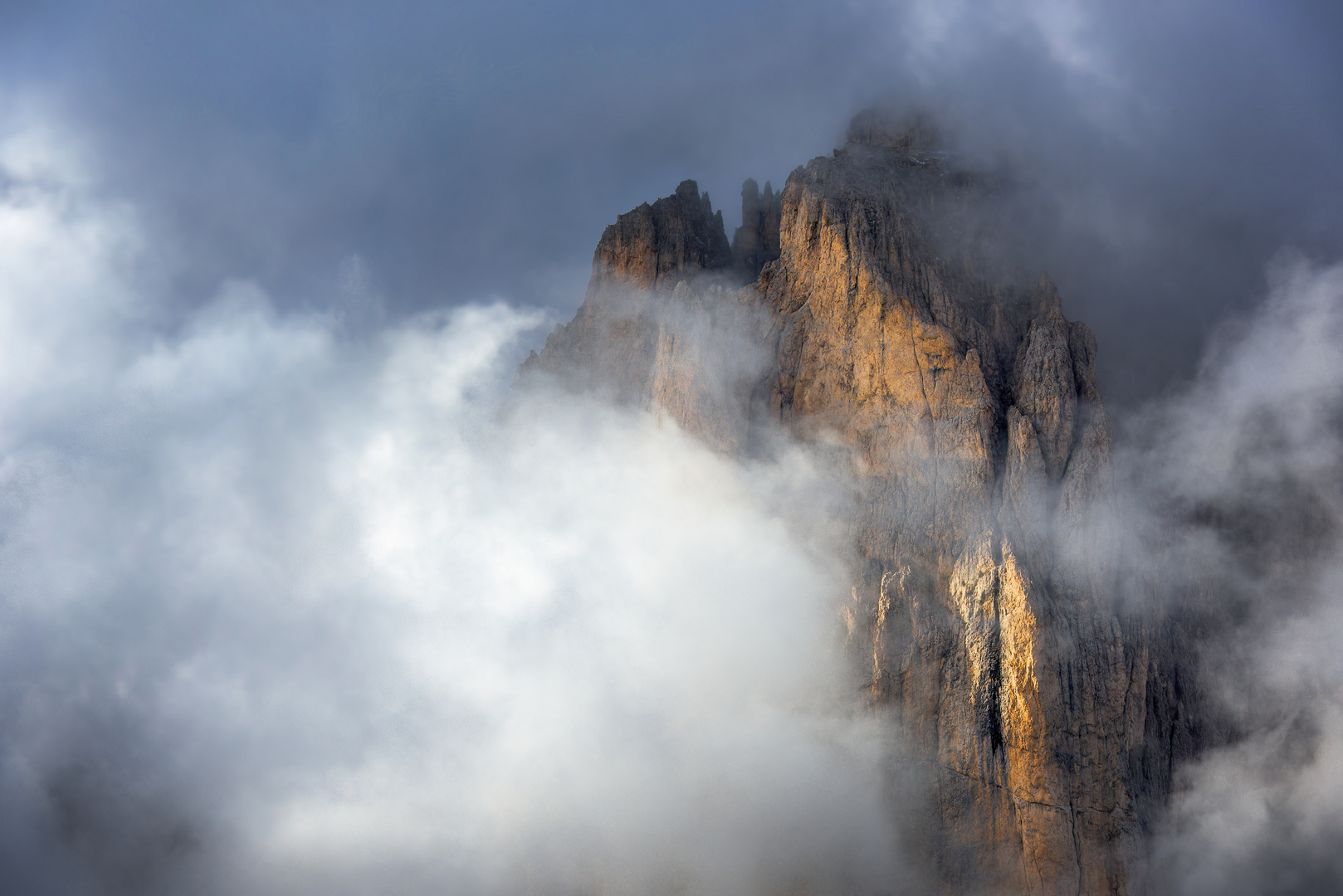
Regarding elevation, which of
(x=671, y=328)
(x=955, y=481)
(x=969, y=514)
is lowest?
(x=969, y=514)

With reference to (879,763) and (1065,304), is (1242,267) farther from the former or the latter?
(879,763)

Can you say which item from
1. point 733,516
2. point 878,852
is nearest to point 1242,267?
point 733,516

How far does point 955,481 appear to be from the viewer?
49031 mm

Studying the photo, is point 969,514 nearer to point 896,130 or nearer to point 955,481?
point 955,481

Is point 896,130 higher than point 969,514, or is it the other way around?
point 896,130

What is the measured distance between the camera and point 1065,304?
59.2 metres

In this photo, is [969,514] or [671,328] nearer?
[969,514]

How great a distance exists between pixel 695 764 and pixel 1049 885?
2178 cm

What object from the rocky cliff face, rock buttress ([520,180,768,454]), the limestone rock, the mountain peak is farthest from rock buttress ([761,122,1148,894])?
the limestone rock

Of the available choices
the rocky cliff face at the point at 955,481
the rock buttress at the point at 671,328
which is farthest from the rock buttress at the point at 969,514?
the rock buttress at the point at 671,328

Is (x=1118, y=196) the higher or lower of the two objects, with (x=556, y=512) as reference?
higher

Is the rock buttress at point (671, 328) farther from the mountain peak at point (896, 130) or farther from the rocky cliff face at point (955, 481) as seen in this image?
the mountain peak at point (896, 130)

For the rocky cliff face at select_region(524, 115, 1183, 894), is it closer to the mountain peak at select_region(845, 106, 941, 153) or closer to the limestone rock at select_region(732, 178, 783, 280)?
the mountain peak at select_region(845, 106, 941, 153)

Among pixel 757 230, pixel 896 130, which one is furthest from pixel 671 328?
pixel 896 130
